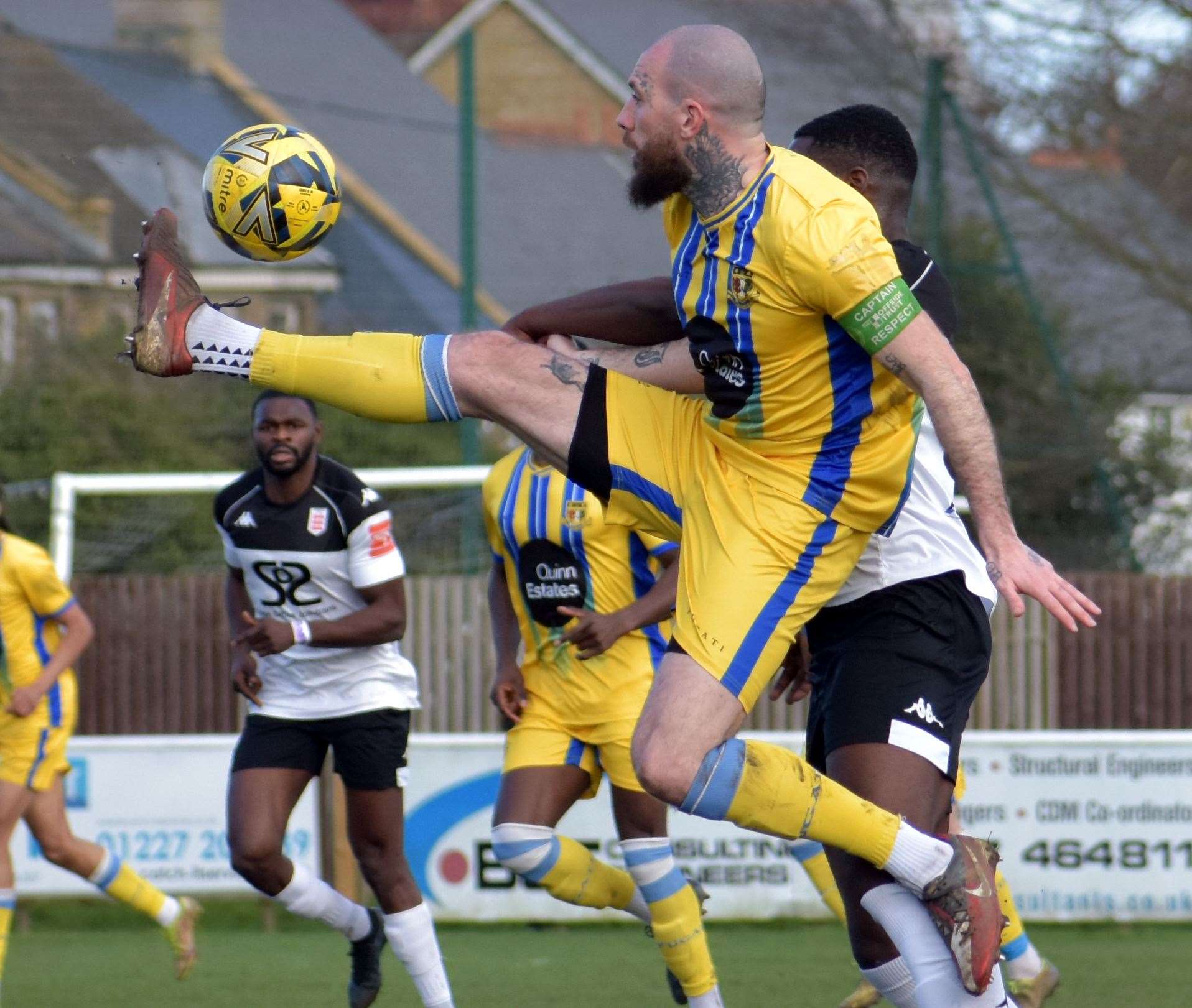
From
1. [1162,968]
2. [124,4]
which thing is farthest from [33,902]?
[124,4]

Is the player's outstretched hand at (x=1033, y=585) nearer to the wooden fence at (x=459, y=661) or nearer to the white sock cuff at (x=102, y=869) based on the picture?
the white sock cuff at (x=102, y=869)

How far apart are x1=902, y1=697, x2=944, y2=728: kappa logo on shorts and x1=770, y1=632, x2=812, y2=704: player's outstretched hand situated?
1.64 feet

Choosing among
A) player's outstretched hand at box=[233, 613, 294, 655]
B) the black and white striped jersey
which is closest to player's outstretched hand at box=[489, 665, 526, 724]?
the black and white striped jersey

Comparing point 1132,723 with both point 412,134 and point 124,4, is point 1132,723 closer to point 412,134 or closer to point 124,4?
point 412,134

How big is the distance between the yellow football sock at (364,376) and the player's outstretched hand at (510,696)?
252cm

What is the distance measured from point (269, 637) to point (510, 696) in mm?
939

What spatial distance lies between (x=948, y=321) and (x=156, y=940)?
658 cm

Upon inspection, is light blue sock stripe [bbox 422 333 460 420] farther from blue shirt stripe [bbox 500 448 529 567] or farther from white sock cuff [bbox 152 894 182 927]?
white sock cuff [bbox 152 894 182 927]

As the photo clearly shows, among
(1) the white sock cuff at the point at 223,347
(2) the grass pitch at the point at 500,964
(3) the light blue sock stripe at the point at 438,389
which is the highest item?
(1) the white sock cuff at the point at 223,347

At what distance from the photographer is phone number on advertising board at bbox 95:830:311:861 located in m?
9.54

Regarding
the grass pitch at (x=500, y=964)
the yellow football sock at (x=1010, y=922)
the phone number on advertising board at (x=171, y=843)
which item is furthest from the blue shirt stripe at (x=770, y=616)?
the phone number on advertising board at (x=171, y=843)

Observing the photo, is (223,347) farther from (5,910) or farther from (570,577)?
(5,910)

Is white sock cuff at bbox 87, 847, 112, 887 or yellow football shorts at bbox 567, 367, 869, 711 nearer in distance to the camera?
yellow football shorts at bbox 567, 367, 869, 711

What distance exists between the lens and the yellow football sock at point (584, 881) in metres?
6.32
